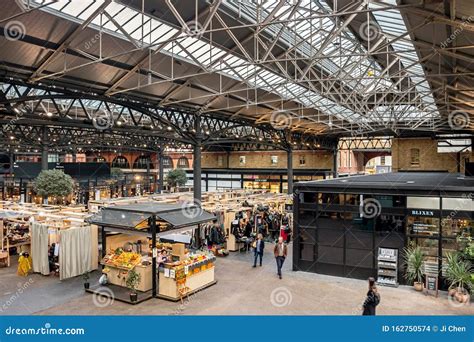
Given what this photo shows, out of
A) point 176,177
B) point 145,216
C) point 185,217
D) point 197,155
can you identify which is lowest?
point 185,217

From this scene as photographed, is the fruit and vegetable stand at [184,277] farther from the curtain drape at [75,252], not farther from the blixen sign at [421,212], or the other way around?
the blixen sign at [421,212]

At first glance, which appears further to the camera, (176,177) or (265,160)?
(265,160)

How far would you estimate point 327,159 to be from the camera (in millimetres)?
41125

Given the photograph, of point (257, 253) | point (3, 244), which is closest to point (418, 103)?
point (257, 253)

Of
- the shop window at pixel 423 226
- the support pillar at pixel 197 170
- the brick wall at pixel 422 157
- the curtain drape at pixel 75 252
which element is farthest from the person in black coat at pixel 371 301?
the brick wall at pixel 422 157

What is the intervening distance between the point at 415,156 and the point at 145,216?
31.7 metres

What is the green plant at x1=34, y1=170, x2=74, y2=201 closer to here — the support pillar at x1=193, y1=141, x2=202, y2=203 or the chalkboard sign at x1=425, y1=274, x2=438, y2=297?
the support pillar at x1=193, y1=141, x2=202, y2=203

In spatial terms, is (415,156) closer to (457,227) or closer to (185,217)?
(457,227)

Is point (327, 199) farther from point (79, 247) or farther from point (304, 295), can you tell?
point (79, 247)

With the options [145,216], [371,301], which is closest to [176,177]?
[145,216]

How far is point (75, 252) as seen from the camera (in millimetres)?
13414

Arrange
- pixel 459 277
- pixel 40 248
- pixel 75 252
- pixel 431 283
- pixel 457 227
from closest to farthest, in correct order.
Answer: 1. pixel 459 277
2. pixel 431 283
3. pixel 457 227
4. pixel 75 252
5. pixel 40 248

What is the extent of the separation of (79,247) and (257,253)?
6.48 metres

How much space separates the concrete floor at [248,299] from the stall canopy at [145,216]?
215 cm
